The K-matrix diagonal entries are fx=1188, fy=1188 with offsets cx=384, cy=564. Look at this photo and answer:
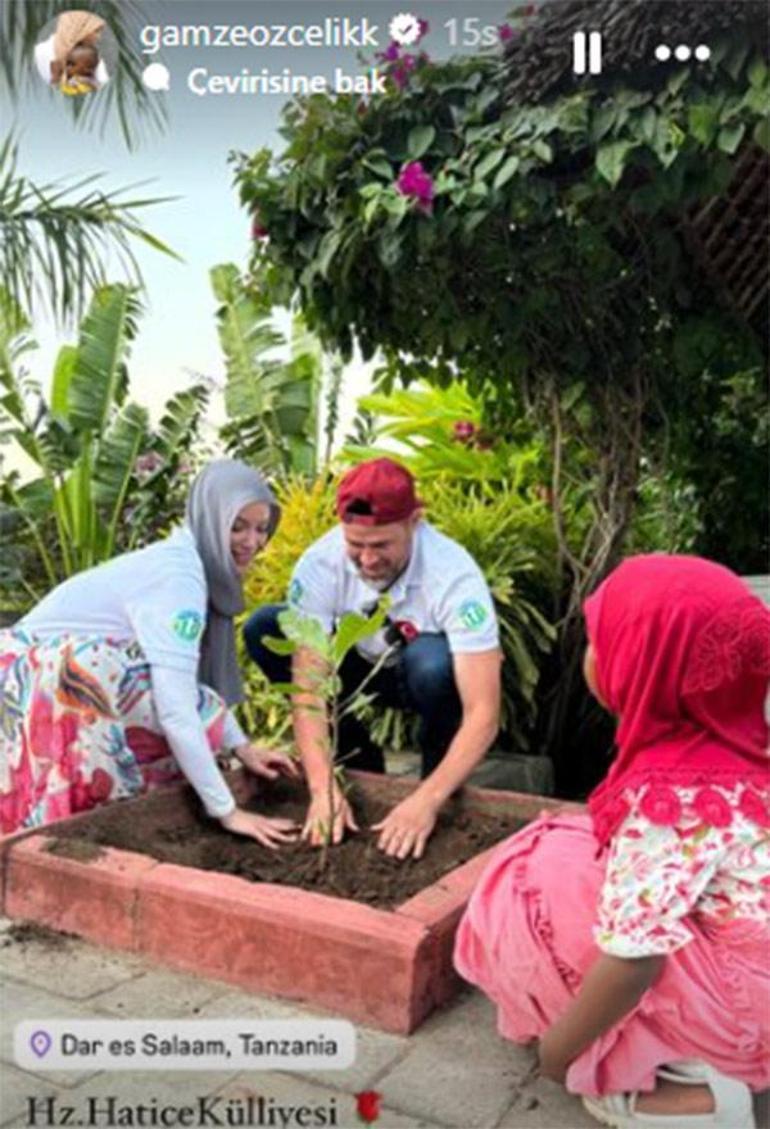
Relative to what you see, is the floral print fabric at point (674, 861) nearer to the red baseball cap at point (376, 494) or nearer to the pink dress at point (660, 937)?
the pink dress at point (660, 937)

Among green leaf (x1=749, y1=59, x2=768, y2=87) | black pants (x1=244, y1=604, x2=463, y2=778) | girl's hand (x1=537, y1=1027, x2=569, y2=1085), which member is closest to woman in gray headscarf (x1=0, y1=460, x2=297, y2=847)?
black pants (x1=244, y1=604, x2=463, y2=778)

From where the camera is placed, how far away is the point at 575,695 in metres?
3.00

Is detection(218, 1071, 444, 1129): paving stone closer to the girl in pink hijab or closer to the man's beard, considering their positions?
the girl in pink hijab

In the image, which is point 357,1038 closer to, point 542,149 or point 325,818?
point 325,818

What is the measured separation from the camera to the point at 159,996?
1.62m

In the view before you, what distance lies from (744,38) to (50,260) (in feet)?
3.68

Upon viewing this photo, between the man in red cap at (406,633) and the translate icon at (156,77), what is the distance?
2.98ft

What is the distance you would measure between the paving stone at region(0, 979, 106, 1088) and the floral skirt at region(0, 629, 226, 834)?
1.84 ft

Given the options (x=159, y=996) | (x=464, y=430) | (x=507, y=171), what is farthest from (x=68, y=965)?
(x=464, y=430)

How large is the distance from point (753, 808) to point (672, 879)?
0.12 m

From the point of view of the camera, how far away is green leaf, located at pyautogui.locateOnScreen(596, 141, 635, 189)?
1853 mm

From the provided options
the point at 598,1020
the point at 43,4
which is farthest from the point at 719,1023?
the point at 43,4

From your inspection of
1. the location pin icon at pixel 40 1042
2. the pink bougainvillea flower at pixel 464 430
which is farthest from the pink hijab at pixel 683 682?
the pink bougainvillea flower at pixel 464 430

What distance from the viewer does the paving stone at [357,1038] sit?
4.63 feet
